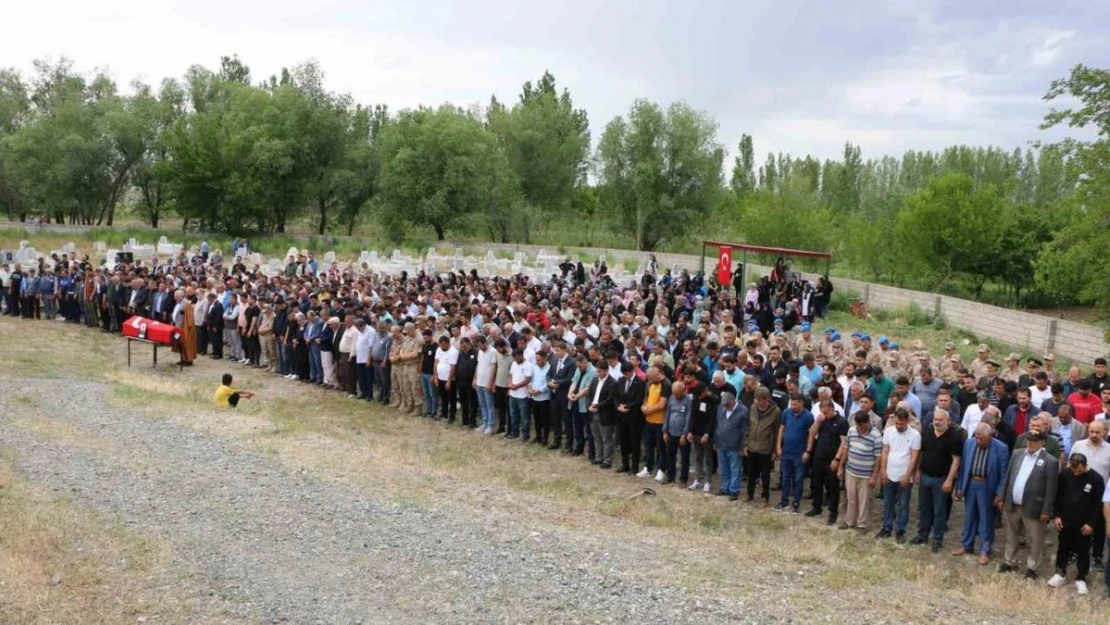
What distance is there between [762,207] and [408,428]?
33294 millimetres

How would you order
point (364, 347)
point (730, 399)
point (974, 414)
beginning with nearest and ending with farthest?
point (974, 414) → point (730, 399) → point (364, 347)

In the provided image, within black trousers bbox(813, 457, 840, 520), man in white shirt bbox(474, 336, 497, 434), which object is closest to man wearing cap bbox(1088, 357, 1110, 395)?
black trousers bbox(813, 457, 840, 520)

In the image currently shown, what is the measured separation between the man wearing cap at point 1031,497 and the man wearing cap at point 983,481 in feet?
0.38

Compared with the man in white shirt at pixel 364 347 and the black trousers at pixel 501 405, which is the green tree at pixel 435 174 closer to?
the man in white shirt at pixel 364 347

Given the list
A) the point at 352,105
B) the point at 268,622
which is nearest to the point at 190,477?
the point at 268,622

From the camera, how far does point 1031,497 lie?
8.40 m

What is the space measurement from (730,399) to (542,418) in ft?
11.9

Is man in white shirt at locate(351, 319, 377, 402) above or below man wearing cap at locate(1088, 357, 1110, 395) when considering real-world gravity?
below

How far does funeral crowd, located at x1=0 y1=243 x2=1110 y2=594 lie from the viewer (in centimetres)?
880

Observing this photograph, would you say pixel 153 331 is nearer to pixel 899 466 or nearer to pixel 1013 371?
pixel 899 466

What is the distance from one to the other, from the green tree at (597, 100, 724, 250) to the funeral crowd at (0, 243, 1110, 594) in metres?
32.6

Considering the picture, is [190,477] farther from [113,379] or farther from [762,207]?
[762,207]

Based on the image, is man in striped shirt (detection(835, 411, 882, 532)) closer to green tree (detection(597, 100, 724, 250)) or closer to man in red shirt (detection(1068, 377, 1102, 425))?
man in red shirt (detection(1068, 377, 1102, 425))

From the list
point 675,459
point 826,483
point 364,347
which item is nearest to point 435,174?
point 364,347
